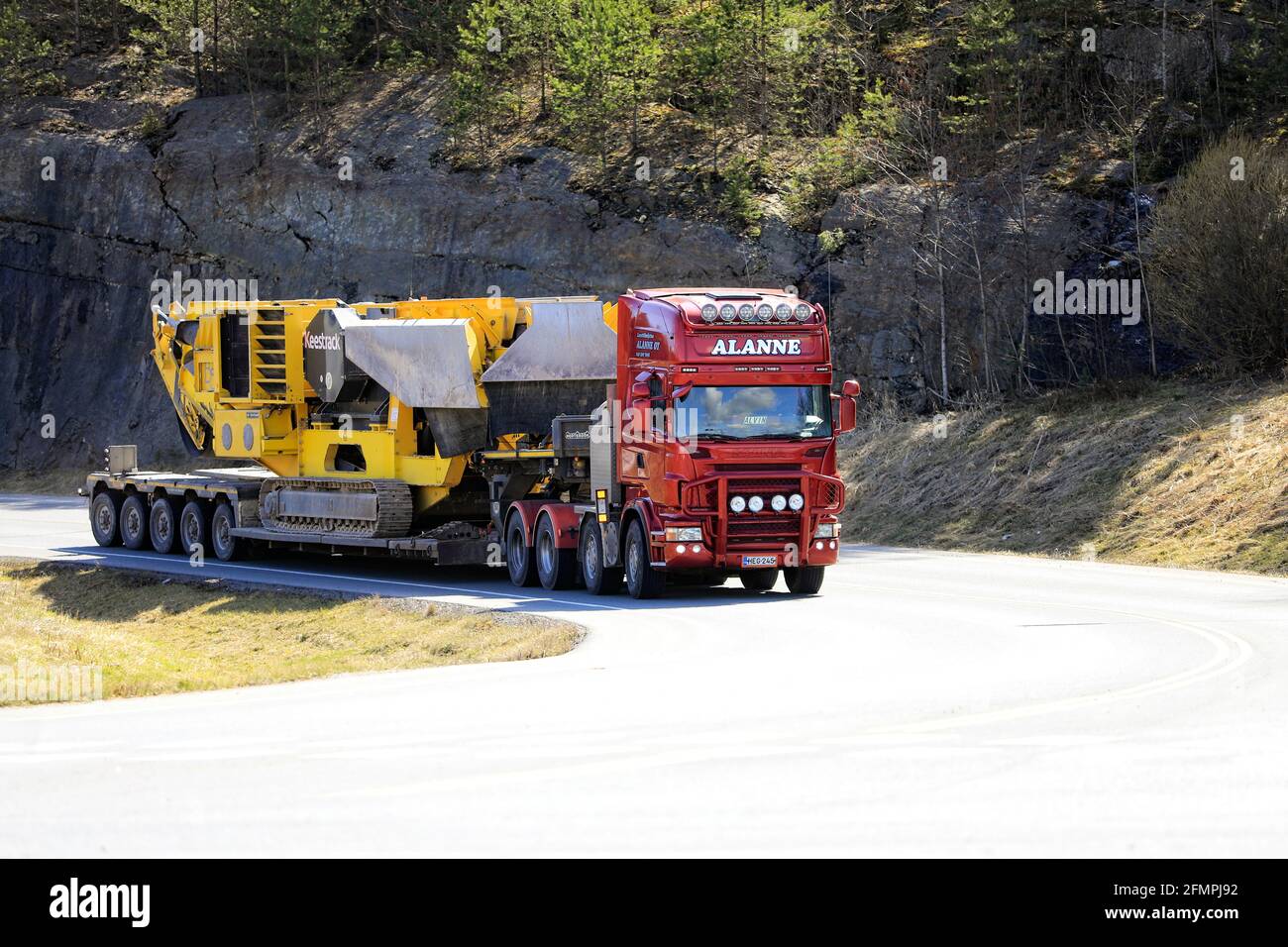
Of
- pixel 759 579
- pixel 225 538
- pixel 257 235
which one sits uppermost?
pixel 257 235

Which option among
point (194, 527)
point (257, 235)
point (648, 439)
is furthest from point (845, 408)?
→ point (257, 235)

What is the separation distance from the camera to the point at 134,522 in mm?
31625

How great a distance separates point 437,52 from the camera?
174ft

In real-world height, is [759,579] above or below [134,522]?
below

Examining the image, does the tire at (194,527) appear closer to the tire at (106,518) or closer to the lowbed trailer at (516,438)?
the lowbed trailer at (516,438)

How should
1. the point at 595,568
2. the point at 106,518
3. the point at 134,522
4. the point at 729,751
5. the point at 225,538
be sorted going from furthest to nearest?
the point at 106,518 < the point at 134,522 < the point at 225,538 < the point at 595,568 < the point at 729,751

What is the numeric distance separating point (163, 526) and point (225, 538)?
2160 millimetres

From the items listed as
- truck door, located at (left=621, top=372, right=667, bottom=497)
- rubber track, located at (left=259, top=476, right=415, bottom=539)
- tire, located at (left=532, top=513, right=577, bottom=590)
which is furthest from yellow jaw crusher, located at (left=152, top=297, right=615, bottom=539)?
truck door, located at (left=621, top=372, right=667, bottom=497)

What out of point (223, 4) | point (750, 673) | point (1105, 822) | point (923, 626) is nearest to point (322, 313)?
point (923, 626)

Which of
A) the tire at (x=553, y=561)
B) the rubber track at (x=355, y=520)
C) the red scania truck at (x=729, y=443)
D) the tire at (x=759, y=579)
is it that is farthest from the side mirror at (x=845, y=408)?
the rubber track at (x=355, y=520)

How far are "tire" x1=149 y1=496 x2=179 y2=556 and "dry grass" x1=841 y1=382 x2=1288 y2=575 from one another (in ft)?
39.0

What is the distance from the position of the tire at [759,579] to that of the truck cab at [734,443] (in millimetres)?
784

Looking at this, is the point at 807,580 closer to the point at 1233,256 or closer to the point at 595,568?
the point at 595,568

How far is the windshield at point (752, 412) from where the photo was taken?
21203mm
